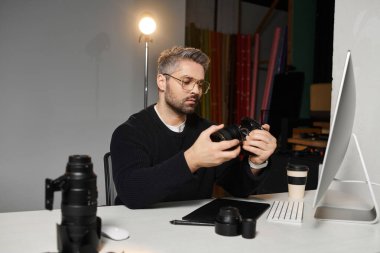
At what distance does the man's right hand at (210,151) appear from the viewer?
1121mm

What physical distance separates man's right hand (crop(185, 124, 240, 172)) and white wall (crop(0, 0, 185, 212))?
1.86 m

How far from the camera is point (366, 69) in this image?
147 centimetres

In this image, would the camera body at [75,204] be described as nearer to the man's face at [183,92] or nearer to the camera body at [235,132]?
the camera body at [235,132]

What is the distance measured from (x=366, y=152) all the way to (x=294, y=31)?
3.47 metres

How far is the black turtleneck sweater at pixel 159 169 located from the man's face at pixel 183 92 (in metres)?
0.10

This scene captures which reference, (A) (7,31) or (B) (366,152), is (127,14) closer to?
(A) (7,31)

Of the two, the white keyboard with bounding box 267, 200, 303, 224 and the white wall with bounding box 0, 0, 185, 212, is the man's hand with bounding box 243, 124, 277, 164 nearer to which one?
the white keyboard with bounding box 267, 200, 303, 224

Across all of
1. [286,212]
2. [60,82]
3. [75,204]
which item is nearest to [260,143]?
[286,212]

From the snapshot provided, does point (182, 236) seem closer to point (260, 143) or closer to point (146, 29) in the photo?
point (260, 143)

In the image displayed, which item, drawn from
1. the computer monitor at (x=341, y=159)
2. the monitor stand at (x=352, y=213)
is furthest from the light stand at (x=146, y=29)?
the monitor stand at (x=352, y=213)

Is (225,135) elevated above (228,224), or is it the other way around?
(225,135)

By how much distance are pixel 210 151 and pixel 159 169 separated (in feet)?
0.63

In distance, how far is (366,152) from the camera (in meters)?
1.47

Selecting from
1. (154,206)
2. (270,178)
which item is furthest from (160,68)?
(270,178)
